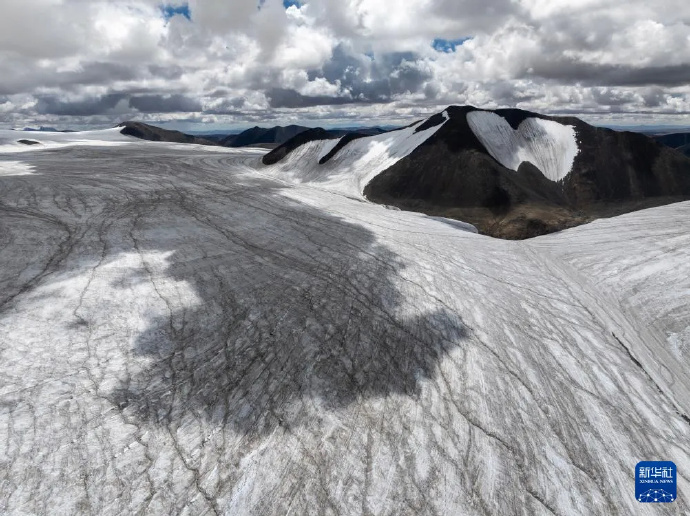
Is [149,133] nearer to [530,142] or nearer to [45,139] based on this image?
[45,139]

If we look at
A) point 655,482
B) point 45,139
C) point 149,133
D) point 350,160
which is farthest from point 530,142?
point 149,133

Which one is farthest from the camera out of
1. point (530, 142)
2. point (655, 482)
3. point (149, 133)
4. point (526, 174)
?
point (149, 133)

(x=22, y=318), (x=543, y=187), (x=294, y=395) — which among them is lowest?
(x=543, y=187)

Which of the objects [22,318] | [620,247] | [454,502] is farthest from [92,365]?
[620,247]

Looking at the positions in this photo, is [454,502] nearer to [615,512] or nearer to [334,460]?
[334,460]

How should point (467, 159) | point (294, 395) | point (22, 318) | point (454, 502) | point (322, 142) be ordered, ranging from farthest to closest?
point (322, 142) < point (467, 159) < point (22, 318) < point (294, 395) < point (454, 502)

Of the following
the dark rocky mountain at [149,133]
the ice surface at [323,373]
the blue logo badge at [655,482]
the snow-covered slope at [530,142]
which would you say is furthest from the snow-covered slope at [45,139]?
the blue logo badge at [655,482]
